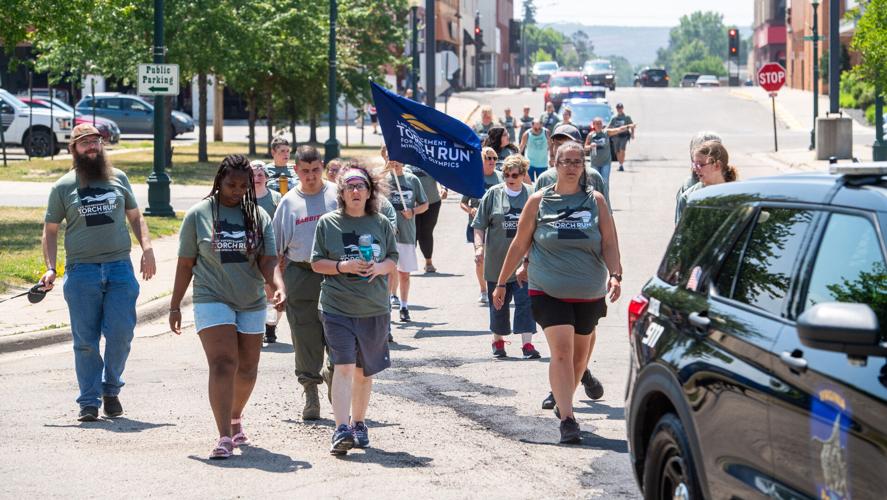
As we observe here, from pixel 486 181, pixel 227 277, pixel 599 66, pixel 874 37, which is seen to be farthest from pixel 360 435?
pixel 599 66

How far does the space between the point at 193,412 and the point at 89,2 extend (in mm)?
12715

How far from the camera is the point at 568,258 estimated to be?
868cm

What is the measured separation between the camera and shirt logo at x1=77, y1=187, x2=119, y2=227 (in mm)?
9305

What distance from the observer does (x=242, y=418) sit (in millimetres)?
9320

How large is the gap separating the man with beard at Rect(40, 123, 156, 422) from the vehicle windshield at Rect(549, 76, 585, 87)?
5472 centimetres

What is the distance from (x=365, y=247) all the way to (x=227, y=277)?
825 millimetres

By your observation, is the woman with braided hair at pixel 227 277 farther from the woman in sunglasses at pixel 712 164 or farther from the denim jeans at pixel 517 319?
the denim jeans at pixel 517 319

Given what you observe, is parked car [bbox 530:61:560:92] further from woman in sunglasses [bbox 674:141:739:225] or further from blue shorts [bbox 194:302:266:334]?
blue shorts [bbox 194:302:266:334]

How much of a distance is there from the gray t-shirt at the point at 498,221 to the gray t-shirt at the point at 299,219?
260cm

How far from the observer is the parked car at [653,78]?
340ft

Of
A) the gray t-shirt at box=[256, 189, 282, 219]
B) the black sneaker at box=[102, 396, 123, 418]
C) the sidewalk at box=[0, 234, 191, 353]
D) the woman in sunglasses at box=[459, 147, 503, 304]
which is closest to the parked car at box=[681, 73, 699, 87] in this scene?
the sidewalk at box=[0, 234, 191, 353]

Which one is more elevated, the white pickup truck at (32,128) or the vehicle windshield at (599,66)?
the vehicle windshield at (599,66)

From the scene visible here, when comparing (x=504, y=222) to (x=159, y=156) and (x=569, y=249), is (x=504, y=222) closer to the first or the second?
(x=569, y=249)

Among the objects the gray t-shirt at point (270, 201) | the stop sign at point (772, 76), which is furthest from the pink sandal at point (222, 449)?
the stop sign at point (772, 76)
